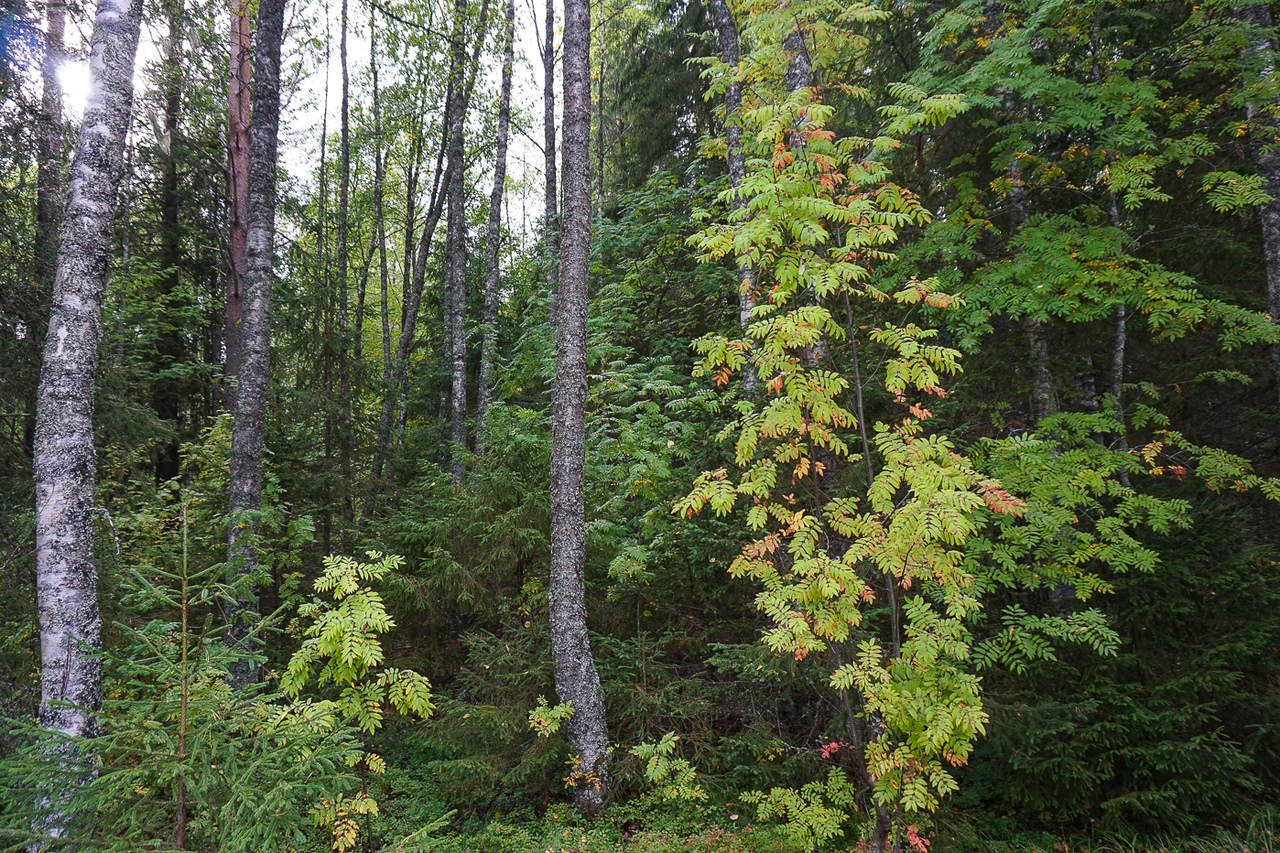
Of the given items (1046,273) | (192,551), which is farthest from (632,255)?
(192,551)

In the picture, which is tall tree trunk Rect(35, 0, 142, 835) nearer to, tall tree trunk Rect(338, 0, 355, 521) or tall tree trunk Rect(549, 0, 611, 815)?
tall tree trunk Rect(549, 0, 611, 815)

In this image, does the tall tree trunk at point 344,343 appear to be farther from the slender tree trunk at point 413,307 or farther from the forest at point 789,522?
the forest at point 789,522

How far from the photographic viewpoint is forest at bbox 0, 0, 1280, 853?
3.43 m

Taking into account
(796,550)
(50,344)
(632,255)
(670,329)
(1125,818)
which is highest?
(632,255)

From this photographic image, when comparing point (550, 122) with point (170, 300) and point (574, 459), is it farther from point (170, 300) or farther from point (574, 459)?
point (574, 459)

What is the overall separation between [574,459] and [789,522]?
2.57m

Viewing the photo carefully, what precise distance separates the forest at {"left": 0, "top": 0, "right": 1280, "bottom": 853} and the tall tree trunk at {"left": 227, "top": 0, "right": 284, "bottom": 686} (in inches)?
1.8

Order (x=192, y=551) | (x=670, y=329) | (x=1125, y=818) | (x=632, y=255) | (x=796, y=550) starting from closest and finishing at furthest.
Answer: (x=796, y=550) → (x=1125, y=818) → (x=192, y=551) → (x=670, y=329) → (x=632, y=255)

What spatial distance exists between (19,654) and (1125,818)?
30.7 ft

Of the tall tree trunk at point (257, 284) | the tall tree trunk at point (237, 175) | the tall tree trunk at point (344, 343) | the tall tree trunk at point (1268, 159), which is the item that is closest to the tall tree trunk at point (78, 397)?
the tall tree trunk at point (257, 284)

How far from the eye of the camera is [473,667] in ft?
22.4

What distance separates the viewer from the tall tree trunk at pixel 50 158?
213 inches

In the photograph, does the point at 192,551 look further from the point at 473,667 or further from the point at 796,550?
the point at 796,550

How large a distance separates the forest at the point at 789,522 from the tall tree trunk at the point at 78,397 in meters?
0.03
